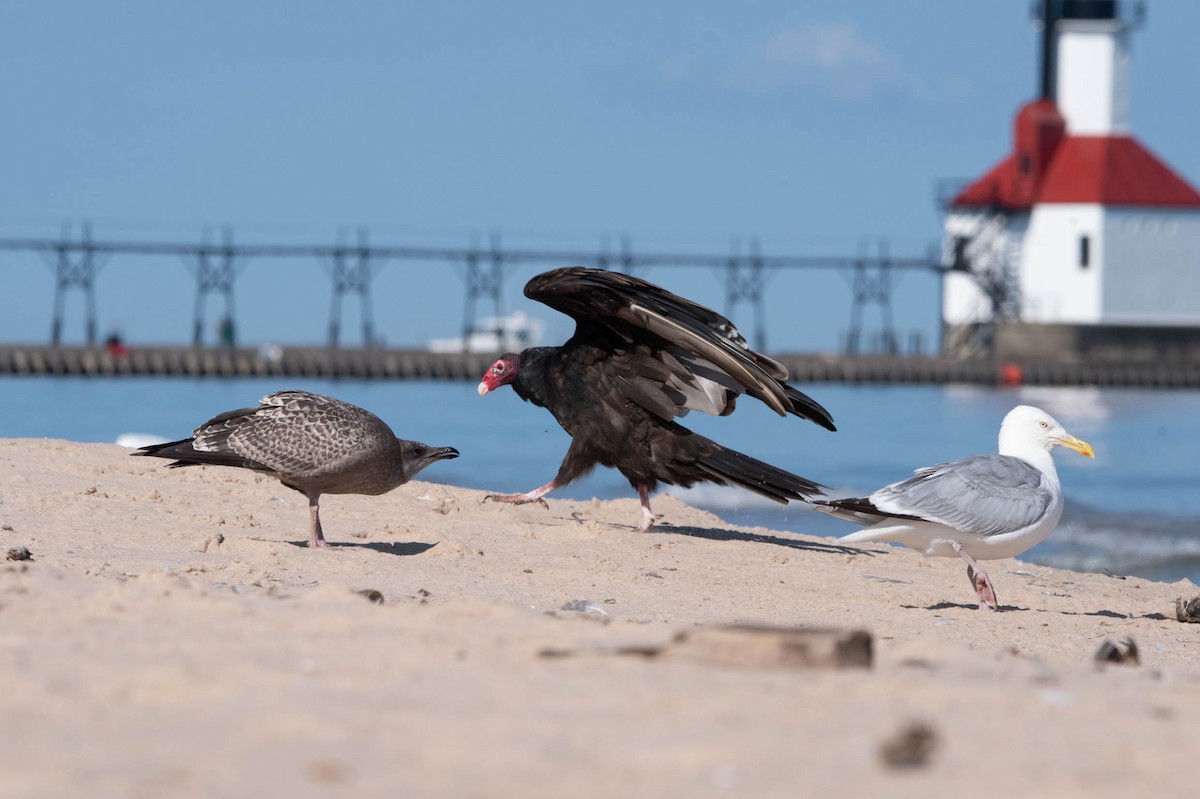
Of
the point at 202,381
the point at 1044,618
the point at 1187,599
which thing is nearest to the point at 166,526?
the point at 1044,618

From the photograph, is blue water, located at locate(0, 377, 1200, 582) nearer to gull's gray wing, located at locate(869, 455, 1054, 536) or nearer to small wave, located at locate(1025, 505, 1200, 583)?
small wave, located at locate(1025, 505, 1200, 583)

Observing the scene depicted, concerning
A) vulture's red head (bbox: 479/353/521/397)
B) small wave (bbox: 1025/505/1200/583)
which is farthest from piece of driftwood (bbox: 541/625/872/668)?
small wave (bbox: 1025/505/1200/583)

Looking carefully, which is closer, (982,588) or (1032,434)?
(982,588)

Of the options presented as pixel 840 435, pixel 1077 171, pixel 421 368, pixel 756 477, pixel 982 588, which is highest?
pixel 1077 171

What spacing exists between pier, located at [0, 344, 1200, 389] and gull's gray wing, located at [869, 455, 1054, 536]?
5587 cm

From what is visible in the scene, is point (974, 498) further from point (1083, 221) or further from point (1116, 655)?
point (1083, 221)

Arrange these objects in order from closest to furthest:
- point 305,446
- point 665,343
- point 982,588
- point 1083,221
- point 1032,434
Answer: point 305,446 → point 982,588 → point 1032,434 → point 665,343 → point 1083,221

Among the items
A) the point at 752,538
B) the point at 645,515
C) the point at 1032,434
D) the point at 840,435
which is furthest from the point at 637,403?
the point at 840,435

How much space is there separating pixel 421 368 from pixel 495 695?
6127 centimetres

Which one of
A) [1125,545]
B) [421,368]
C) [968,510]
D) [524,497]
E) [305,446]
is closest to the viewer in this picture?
[968,510]

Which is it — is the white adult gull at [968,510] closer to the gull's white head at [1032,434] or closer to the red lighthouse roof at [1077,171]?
the gull's white head at [1032,434]

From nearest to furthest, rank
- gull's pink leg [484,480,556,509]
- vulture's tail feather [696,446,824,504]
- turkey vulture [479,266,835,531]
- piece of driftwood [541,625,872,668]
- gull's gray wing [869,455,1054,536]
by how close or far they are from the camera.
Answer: piece of driftwood [541,625,872,668] < gull's gray wing [869,455,1054,536] < turkey vulture [479,266,835,531] < vulture's tail feather [696,446,824,504] < gull's pink leg [484,480,556,509]

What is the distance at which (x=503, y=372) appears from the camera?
10.9m

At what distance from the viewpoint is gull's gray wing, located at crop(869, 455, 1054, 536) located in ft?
25.4
